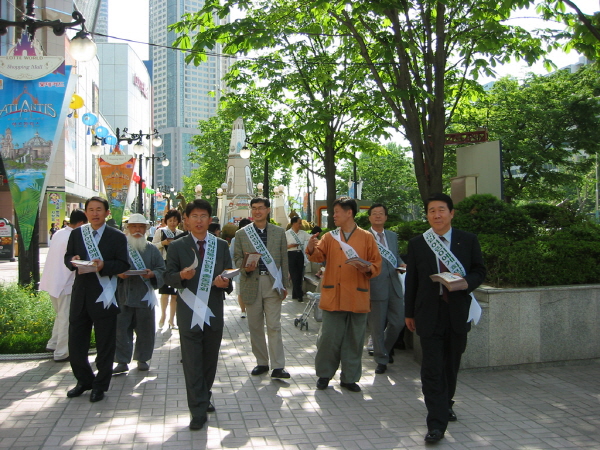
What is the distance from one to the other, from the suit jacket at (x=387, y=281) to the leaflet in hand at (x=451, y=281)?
8.11 feet

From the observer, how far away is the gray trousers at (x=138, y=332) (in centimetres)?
702

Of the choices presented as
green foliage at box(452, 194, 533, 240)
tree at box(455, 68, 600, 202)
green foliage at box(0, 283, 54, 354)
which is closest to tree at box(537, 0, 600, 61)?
green foliage at box(452, 194, 533, 240)

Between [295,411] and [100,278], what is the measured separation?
228cm

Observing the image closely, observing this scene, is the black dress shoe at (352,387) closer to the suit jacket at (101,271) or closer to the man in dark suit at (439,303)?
the man in dark suit at (439,303)

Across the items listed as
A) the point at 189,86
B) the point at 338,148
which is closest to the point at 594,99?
the point at 338,148

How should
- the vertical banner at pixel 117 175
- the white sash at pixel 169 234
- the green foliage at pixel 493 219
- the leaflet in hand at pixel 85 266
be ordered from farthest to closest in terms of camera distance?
the vertical banner at pixel 117 175
the white sash at pixel 169 234
the green foliage at pixel 493 219
the leaflet in hand at pixel 85 266

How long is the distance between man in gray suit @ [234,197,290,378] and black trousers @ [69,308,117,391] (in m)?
1.62

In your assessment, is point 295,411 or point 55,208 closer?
point 295,411

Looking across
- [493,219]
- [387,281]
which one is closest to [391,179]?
[493,219]

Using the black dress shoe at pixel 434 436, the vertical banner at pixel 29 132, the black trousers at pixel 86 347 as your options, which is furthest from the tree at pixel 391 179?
the black dress shoe at pixel 434 436

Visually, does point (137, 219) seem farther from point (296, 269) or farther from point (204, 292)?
point (296, 269)

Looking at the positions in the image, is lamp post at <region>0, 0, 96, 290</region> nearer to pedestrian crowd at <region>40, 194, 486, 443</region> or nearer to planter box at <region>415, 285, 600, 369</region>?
pedestrian crowd at <region>40, 194, 486, 443</region>

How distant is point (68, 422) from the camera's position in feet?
16.8

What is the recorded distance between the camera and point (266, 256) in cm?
677
